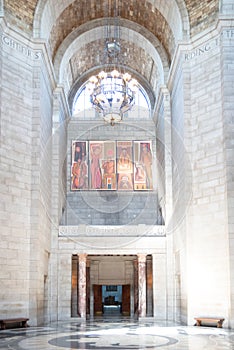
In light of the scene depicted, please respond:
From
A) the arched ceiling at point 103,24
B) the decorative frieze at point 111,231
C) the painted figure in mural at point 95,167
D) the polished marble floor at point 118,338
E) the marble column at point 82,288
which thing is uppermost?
the arched ceiling at point 103,24

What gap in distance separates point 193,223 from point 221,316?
2.86 meters

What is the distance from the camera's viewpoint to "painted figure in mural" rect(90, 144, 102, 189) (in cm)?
2267

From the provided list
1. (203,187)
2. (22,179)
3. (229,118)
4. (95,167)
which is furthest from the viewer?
(95,167)

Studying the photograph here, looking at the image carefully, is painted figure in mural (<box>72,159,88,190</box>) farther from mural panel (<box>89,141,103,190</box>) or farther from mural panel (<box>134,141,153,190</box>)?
mural panel (<box>134,141,153,190</box>)

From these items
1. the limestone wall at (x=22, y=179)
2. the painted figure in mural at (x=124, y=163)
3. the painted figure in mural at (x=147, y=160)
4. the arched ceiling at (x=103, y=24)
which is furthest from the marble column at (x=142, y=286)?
the arched ceiling at (x=103, y=24)

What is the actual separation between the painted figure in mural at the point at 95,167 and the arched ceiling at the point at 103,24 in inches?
130

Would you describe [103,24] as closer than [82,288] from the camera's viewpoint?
No

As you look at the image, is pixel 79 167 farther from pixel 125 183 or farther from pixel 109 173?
pixel 125 183

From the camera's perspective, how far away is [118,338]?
11352 mm

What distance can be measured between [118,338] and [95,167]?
12294 millimetres

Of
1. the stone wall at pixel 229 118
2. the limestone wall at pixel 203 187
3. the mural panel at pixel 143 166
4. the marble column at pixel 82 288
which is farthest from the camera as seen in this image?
the mural panel at pixel 143 166

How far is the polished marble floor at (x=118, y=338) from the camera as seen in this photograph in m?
9.67

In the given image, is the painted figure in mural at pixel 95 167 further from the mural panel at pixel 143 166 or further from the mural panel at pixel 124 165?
the mural panel at pixel 143 166

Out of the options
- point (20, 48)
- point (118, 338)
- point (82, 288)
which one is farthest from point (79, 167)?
point (118, 338)
